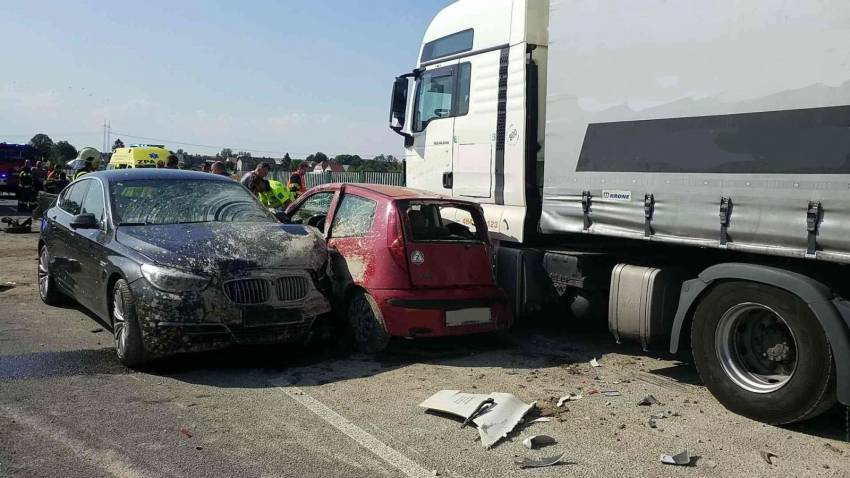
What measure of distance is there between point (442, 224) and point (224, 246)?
7.07ft

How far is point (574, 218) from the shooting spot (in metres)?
5.85

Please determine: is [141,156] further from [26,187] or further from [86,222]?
[86,222]

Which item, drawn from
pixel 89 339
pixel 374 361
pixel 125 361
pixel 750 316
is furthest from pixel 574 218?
pixel 89 339

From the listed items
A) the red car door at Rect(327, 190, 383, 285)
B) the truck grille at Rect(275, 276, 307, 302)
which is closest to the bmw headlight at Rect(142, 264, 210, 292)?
the truck grille at Rect(275, 276, 307, 302)

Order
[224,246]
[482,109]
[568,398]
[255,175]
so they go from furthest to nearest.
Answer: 1. [255,175]
2. [482,109]
3. [224,246]
4. [568,398]

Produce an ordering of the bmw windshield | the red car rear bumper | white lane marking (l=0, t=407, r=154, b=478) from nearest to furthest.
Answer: white lane marking (l=0, t=407, r=154, b=478) < the red car rear bumper < the bmw windshield

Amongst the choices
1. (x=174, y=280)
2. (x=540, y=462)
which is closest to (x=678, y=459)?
(x=540, y=462)

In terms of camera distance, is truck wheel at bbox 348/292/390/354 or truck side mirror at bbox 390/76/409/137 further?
truck side mirror at bbox 390/76/409/137

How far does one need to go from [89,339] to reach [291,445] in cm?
330

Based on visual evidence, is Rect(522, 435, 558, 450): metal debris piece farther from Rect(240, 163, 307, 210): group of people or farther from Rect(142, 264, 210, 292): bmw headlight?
Rect(240, 163, 307, 210): group of people

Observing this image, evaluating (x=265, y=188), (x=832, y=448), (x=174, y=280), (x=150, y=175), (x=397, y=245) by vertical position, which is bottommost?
(x=832, y=448)

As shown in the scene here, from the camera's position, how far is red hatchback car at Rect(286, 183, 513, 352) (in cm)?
580

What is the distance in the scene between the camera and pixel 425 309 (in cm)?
578

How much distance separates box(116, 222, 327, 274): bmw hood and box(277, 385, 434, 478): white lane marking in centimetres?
Answer: 111
